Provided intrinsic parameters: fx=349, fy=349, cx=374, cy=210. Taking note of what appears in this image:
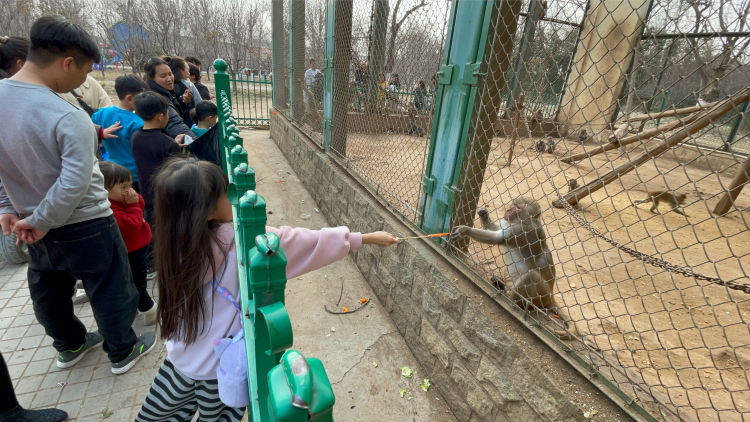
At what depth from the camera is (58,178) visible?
5.52 feet

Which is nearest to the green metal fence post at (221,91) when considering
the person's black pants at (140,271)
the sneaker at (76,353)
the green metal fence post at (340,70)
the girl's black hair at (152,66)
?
the girl's black hair at (152,66)

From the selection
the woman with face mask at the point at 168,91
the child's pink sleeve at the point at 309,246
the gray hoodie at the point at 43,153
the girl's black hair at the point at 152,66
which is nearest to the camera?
the child's pink sleeve at the point at 309,246

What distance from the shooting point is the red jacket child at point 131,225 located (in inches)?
97.8

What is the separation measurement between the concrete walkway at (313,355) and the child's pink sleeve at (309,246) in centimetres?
133

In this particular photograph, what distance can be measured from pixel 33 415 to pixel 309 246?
6.32 ft

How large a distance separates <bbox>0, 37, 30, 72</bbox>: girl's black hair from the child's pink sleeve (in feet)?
9.22

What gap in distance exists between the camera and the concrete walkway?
2184 millimetres

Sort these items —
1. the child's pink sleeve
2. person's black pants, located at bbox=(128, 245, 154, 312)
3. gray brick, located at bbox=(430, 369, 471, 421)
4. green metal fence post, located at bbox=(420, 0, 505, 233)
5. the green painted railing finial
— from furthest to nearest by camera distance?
the green painted railing finial, person's black pants, located at bbox=(128, 245, 154, 312), gray brick, located at bbox=(430, 369, 471, 421), green metal fence post, located at bbox=(420, 0, 505, 233), the child's pink sleeve

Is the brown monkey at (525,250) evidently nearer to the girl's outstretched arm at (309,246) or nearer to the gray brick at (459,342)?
the gray brick at (459,342)

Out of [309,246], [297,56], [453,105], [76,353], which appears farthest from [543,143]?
[297,56]

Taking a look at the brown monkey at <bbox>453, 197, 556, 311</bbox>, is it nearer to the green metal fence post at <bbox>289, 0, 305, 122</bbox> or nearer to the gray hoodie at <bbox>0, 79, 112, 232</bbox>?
the gray hoodie at <bbox>0, 79, 112, 232</bbox>

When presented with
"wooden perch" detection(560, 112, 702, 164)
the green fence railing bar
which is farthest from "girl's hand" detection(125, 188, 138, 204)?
"wooden perch" detection(560, 112, 702, 164)

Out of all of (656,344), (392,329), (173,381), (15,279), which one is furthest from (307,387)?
(15,279)

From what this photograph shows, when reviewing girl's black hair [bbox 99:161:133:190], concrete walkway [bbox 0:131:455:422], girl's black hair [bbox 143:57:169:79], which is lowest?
concrete walkway [bbox 0:131:455:422]
